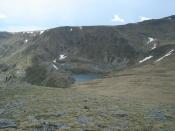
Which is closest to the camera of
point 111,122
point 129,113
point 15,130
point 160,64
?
point 15,130

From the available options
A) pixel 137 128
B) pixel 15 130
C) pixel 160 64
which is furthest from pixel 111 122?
pixel 160 64

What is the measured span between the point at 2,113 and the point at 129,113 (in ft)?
45.0

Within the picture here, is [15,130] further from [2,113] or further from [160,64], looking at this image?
[160,64]

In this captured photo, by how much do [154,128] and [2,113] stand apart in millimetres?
16358

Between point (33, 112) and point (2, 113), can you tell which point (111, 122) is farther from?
point (2, 113)

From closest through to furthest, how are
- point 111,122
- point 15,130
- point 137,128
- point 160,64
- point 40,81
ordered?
point 15,130
point 137,128
point 111,122
point 40,81
point 160,64

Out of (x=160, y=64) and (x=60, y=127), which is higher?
(x=160, y=64)

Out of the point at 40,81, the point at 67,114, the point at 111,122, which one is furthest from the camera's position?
the point at 40,81

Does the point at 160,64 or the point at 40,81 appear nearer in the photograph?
the point at 40,81

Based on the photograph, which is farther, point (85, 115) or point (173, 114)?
point (173, 114)

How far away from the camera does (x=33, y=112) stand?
3928 centimetres

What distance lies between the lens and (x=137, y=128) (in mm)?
31172

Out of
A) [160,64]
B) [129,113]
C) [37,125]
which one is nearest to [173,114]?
[129,113]

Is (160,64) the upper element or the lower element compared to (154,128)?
upper
